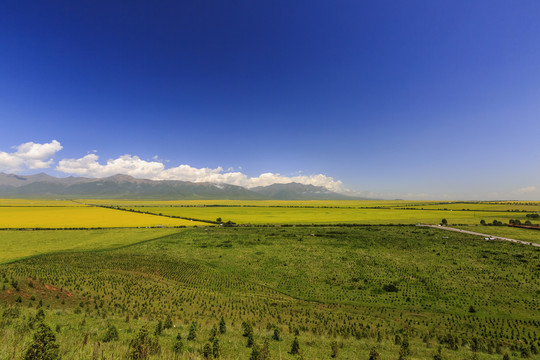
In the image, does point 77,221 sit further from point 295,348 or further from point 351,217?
point 351,217

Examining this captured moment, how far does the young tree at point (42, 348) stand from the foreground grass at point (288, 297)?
1.22m

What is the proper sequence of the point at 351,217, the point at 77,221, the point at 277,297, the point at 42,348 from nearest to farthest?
1. the point at 42,348
2. the point at 277,297
3. the point at 77,221
4. the point at 351,217

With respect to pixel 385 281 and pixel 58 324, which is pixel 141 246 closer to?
pixel 58 324

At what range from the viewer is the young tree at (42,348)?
347 inches

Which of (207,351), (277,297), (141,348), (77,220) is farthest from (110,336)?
(77,220)

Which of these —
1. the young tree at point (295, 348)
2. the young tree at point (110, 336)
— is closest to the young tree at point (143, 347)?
the young tree at point (110, 336)

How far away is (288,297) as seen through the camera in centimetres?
2575

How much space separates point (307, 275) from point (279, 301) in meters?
8.69

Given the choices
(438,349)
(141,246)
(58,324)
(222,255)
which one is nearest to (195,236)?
(141,246)

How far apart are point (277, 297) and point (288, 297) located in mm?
1313

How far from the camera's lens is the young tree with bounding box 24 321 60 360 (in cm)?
881

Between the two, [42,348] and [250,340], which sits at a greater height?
[42,348]

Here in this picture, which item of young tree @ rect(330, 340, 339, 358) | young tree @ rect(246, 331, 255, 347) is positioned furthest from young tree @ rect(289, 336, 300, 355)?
young tree @ rect(246, 331, 255, 347)

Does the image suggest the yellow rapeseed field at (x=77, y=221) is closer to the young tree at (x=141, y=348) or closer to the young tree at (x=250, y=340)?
the young tree at (x=250, y=340)
